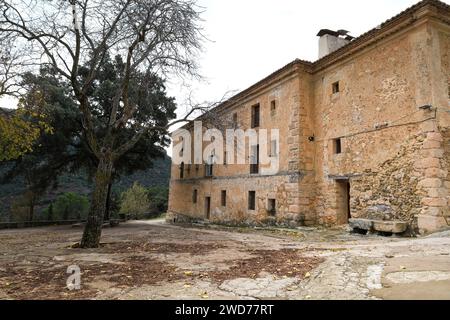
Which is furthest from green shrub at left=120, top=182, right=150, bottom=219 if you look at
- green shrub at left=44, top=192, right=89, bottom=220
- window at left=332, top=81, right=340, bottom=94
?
window at left=332, top=81, right=340, bottom=94

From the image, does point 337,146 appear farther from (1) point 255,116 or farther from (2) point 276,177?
(1) point 255,116

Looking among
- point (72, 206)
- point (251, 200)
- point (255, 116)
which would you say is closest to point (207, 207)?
point (251, 200)

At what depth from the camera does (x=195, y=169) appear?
23.4 meters

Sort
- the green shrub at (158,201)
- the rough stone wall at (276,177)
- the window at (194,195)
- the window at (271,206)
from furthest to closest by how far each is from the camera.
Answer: the green shrub at (158,201), the window at (194,195), the window at (271,206), the rough stone wall at (276,177)

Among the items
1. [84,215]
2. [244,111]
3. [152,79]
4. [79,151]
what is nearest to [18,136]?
[152,79]

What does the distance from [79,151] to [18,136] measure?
972cm

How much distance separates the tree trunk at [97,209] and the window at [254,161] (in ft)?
29.2

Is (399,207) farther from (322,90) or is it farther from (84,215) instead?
(84,215)

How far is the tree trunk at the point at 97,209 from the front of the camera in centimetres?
798

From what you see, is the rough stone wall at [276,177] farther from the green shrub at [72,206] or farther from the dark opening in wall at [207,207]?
the green shrub at [72,206]

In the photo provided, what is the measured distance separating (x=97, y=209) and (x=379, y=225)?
8025 millimetres

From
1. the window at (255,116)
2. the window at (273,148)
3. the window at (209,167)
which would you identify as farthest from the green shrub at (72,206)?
the window at (273,148)

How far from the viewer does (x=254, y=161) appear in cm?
1641

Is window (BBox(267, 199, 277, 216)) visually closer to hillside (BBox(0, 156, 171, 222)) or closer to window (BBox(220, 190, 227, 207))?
window (BBox(220, 190, 227, 207))
